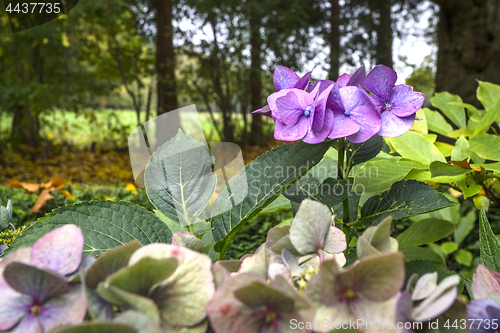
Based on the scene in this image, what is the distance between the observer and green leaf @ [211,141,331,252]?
474mm

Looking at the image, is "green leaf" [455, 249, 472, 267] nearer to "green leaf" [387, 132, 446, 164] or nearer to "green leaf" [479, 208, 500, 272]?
"green leaf" [387, 132, 446, 164]

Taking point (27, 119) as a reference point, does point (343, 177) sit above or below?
above

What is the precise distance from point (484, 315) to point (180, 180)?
43 cm

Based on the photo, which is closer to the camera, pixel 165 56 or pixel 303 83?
pixel 303 83

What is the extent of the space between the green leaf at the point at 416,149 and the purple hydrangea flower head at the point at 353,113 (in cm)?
29

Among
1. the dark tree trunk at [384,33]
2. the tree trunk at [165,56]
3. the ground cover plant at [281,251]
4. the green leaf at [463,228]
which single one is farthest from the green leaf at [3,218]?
the dark tree trunk at [384,33]

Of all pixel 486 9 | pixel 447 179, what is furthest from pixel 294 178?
pixel 486 9

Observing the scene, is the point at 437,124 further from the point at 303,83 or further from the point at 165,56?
the point at 165,56

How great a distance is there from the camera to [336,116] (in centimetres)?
49

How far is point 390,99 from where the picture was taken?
1.76 feet

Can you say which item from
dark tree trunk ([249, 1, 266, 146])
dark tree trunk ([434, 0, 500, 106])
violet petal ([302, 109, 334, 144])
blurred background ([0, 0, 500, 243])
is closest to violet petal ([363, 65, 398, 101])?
violet petal ([302, 109, 334, 144])

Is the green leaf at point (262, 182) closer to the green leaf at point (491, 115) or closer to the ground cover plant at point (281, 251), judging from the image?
the ground cover plant at point (281, 251)

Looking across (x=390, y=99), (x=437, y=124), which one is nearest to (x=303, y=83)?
(x=390, y=99)

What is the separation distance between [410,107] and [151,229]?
45cm
